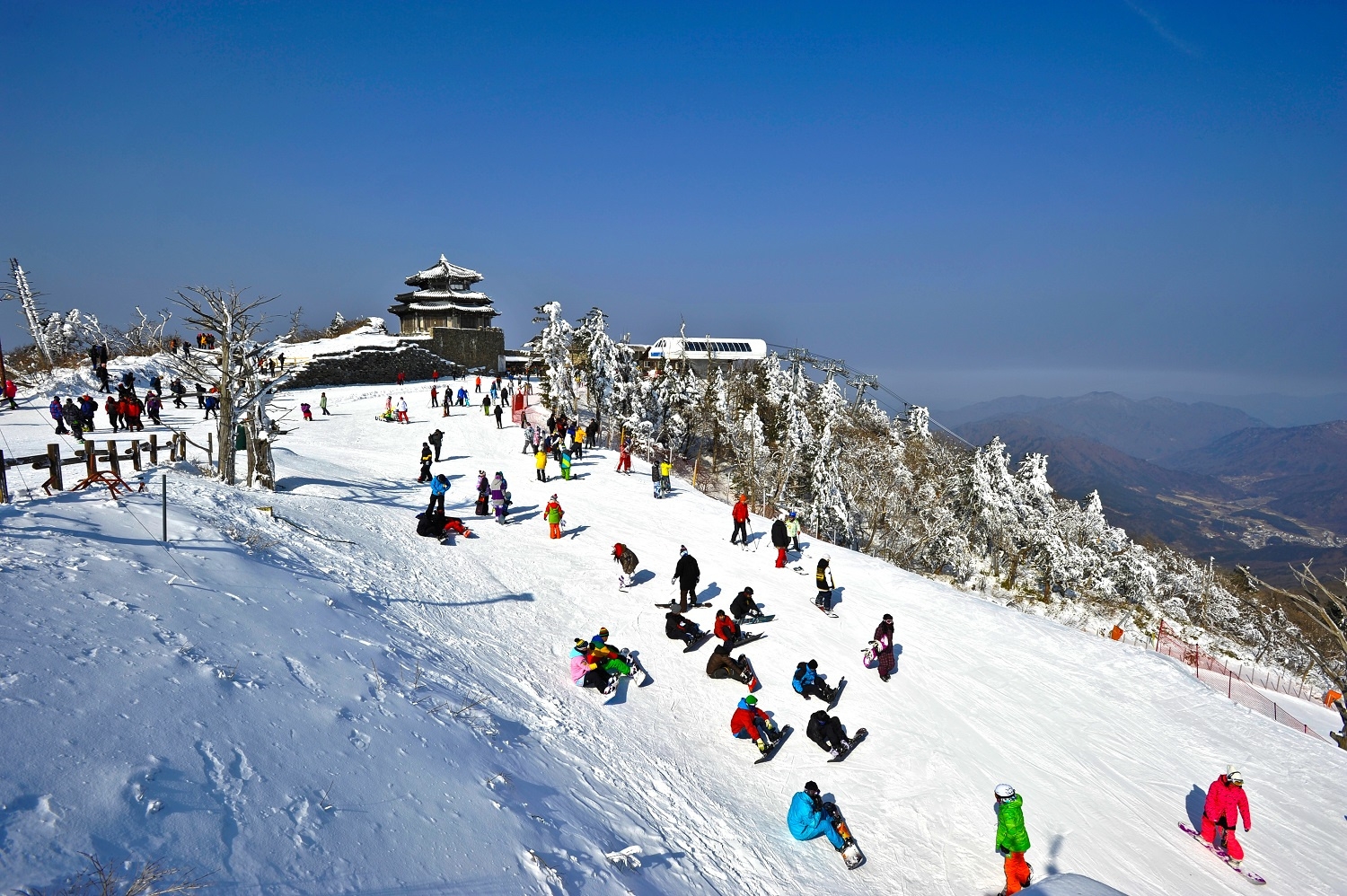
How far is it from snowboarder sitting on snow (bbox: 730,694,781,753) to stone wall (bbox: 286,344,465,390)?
134 feet

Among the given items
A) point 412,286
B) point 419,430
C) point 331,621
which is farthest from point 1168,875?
point 412,286

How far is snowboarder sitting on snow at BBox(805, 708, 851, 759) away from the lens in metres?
9.39

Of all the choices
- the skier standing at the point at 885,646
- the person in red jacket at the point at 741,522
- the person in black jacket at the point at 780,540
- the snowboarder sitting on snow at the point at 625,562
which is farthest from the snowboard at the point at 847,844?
the person in red jacket at the point at 741,522

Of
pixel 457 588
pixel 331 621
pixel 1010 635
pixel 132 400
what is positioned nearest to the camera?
pixel 331 621

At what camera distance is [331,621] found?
27.8ft

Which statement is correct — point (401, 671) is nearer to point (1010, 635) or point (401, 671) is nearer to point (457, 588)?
point (457, 588)

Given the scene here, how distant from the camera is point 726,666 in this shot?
10.9m

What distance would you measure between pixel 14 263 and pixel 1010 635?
77.5 meters

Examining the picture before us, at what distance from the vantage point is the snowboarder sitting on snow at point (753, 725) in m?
9.29

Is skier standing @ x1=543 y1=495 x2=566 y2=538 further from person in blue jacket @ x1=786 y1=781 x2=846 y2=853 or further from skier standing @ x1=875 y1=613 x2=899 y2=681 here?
person in blue jacket @ x1=786 y1=781 x2=846 y2=853

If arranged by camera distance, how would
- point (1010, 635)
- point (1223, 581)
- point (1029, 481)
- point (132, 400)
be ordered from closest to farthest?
1. point (1010, 635)
2. point (132, 400)
3. point (1029, 481)
4. point (1223, 581)

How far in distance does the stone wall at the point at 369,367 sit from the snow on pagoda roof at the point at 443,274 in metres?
11.9

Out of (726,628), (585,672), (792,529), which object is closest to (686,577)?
(726,628)

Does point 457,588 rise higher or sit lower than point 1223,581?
higher
